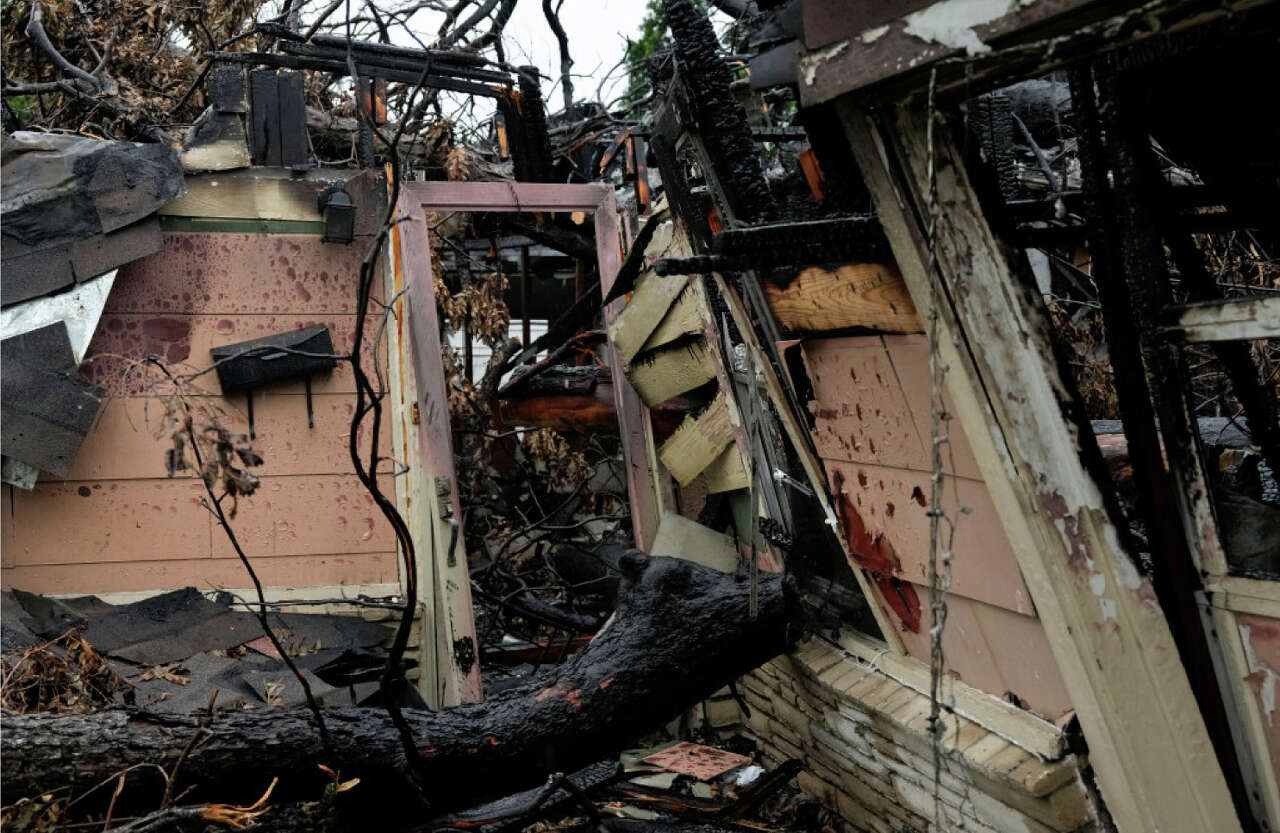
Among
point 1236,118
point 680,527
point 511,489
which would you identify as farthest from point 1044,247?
point 511,489

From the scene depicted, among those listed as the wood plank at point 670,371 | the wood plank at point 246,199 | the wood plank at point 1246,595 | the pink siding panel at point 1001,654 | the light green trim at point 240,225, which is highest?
the wood plank at point 246,199

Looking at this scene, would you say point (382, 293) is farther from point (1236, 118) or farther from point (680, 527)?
point (1236, 118)

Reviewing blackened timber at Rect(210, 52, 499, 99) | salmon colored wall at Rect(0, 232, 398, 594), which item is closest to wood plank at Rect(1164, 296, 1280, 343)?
salmon colored wall at Rect(0, 232, 398, 594)

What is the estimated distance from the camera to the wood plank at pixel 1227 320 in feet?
6.57

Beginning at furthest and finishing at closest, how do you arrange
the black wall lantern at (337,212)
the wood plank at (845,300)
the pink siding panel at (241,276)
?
the black wall lantern at (337,212) < the pink siding panel at (241,276) < the wood plank at (845,300)

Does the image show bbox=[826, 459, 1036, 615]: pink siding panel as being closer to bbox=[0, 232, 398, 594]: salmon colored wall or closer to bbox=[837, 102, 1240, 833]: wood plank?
bbox=[837, 102, 1240, 833]: wood plank

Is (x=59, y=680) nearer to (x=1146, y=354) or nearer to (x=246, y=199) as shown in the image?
(x=246, y=199)

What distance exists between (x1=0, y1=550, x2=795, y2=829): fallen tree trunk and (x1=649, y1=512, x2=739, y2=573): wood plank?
1038mm

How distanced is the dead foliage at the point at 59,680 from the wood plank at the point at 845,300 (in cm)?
271

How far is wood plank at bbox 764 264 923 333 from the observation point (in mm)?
2814

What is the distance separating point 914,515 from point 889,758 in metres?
1.04

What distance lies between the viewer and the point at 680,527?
5.62 m

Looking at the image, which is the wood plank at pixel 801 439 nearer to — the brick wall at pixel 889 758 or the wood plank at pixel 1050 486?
the brick wall at pixel 889 758

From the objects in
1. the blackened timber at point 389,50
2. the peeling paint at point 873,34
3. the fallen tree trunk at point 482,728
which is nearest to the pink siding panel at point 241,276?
the blackened timber at point 389,50
